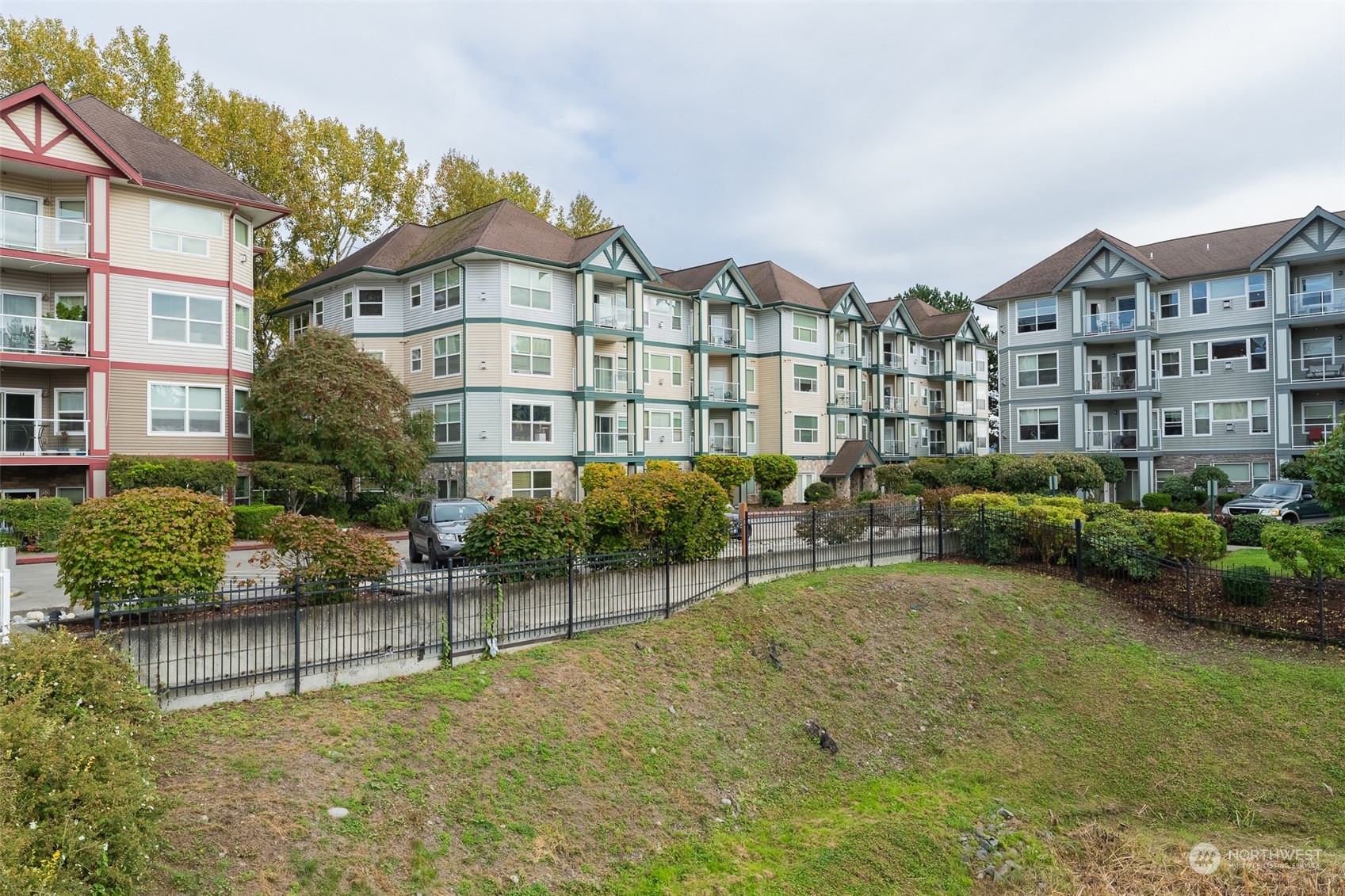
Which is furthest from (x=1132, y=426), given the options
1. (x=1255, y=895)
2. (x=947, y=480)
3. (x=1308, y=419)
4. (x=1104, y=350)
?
(x=1255, y=895)

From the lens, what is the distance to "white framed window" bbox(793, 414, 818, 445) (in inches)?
1771

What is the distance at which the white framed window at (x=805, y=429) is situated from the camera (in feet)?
148

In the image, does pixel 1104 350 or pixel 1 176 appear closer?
pixel 1 176

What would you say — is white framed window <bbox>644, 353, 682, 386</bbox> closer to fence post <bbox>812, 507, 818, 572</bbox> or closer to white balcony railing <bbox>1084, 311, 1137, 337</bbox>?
white balcony railing <bbox>1084, 311, 1137, 337</bbox>

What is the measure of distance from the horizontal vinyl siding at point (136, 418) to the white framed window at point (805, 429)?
29.1 m

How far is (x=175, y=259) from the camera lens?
86.8 feet

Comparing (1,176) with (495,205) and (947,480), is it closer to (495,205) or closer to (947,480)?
(495,205)

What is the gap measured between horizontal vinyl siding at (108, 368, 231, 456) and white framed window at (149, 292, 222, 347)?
1.28m

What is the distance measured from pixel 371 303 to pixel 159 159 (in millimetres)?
10086

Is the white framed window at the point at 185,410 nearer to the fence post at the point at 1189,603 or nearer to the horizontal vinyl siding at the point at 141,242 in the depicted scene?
the horizontal vinyl siding at the point at 141,242

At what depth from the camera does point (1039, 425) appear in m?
43.1

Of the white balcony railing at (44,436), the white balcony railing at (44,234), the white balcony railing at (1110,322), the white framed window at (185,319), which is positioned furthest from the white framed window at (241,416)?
the white balcony railing at (1110,322)

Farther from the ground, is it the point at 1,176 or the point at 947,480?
the point at 1,176

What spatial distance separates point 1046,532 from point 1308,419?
25.7 meters
